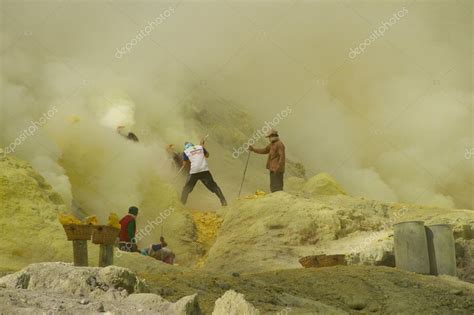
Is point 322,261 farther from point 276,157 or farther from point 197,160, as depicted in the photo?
point 197,160

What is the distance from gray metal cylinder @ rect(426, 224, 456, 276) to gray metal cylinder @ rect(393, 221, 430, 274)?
16cm

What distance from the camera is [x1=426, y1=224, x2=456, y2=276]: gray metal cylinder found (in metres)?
9.68

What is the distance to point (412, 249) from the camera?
960 centimetres

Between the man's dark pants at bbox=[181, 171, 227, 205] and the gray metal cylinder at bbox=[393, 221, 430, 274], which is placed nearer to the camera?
the gray metal cylinder at bbox=[393, 221, 430, 274]

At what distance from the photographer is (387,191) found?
33094 mm

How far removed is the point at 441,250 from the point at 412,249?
0.50 m

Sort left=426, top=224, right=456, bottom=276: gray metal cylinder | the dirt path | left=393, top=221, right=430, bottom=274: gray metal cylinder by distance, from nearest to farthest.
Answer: the dirt path < left=393, top=221, right=430, bottom=274: gray metal cylinder < left=426, top=224, right=456, bottom=276: gray metal cylinder

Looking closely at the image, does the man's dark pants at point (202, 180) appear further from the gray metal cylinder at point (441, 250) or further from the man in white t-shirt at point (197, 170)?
the gray metal cylinder at point (441, 250)

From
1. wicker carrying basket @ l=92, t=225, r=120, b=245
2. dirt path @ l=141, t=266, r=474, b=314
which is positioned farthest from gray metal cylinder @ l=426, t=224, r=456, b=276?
wicker carrying basket @ l=92, t=225, r=120, b=245

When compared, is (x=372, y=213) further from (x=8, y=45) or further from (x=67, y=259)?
(x=8, y=45)

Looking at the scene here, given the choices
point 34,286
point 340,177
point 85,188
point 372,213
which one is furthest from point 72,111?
point 340,177

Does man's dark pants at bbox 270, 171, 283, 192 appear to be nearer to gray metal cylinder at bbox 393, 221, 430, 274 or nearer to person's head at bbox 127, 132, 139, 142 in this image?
person's head at bbox 127, 132, 139, 142

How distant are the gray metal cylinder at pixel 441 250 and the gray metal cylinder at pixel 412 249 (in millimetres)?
155

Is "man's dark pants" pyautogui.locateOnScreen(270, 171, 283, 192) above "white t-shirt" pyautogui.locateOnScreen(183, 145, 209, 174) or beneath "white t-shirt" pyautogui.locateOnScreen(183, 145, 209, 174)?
beneath
